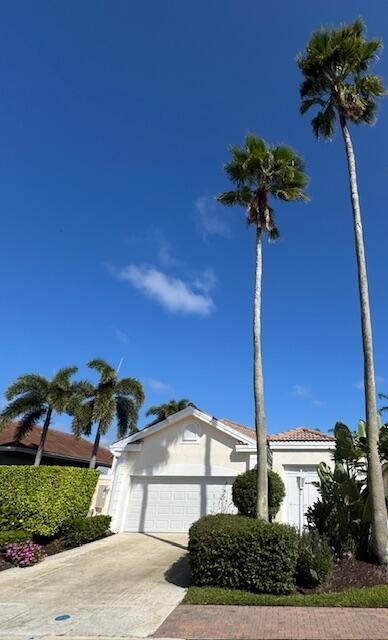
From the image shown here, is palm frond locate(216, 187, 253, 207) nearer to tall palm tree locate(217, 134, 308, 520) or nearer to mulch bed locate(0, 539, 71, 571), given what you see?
tall palm tree locate(217, 134, 308, 520)

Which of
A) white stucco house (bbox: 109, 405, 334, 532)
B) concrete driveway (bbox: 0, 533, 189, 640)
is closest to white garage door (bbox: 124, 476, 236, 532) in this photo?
white stucco house (bbox: 109, 405, 334, 532)

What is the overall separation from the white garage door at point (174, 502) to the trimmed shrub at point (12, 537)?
5039 mm

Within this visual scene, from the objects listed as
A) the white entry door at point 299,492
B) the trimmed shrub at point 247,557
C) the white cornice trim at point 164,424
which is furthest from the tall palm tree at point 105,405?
the trimmed shrub at point 247,557

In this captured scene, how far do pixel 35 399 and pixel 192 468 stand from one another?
997 cm

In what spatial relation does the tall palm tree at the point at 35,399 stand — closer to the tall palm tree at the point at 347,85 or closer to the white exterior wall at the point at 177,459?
the white exterior wall at the point at 177,459

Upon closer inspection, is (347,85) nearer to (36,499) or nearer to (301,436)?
(301,436)

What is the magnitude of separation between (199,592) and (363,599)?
9.70ft

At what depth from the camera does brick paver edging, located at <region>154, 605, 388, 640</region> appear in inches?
231

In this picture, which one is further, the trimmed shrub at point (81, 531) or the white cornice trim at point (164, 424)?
the white cornice trim at point (164, 424)

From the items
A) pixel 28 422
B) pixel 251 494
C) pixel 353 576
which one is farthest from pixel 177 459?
pixel 28 422

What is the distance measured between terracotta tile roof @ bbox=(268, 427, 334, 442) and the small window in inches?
118

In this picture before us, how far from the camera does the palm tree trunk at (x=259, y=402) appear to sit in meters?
10.9

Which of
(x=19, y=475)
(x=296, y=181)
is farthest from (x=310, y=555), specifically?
(x=296, y=181)

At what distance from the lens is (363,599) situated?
23.7 ft
